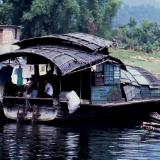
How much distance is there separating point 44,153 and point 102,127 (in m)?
7.17

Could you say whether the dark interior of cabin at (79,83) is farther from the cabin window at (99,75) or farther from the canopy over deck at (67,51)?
the canopy over deck at (67,51)

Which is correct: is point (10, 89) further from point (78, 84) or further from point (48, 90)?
point (78, 84)

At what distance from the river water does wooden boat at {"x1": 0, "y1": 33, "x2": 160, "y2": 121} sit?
81 centimetres

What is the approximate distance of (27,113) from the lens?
84.0ft

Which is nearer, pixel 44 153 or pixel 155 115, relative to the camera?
pixel 44 153

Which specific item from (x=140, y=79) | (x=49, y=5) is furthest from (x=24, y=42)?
(x=49, y=5)

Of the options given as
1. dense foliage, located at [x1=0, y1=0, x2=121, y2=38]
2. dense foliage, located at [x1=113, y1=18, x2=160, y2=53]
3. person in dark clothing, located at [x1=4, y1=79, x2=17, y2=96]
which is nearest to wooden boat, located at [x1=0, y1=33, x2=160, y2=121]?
person in dark clothing, located at [x1=4, y1=79, x2=17, y2=96]

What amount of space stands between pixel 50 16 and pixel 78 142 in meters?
42.8

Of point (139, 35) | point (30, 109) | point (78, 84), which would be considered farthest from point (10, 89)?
point (139, 35)

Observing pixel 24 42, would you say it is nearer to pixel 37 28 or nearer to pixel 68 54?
pixel 68 54

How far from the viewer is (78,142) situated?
2067 cm

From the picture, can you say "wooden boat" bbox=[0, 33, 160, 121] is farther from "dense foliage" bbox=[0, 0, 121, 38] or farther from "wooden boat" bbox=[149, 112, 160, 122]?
"dense foliage" bbox=[0, 0, 121, 38]

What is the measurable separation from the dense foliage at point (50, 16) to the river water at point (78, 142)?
37046 mm

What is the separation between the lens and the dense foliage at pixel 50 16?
202ft
